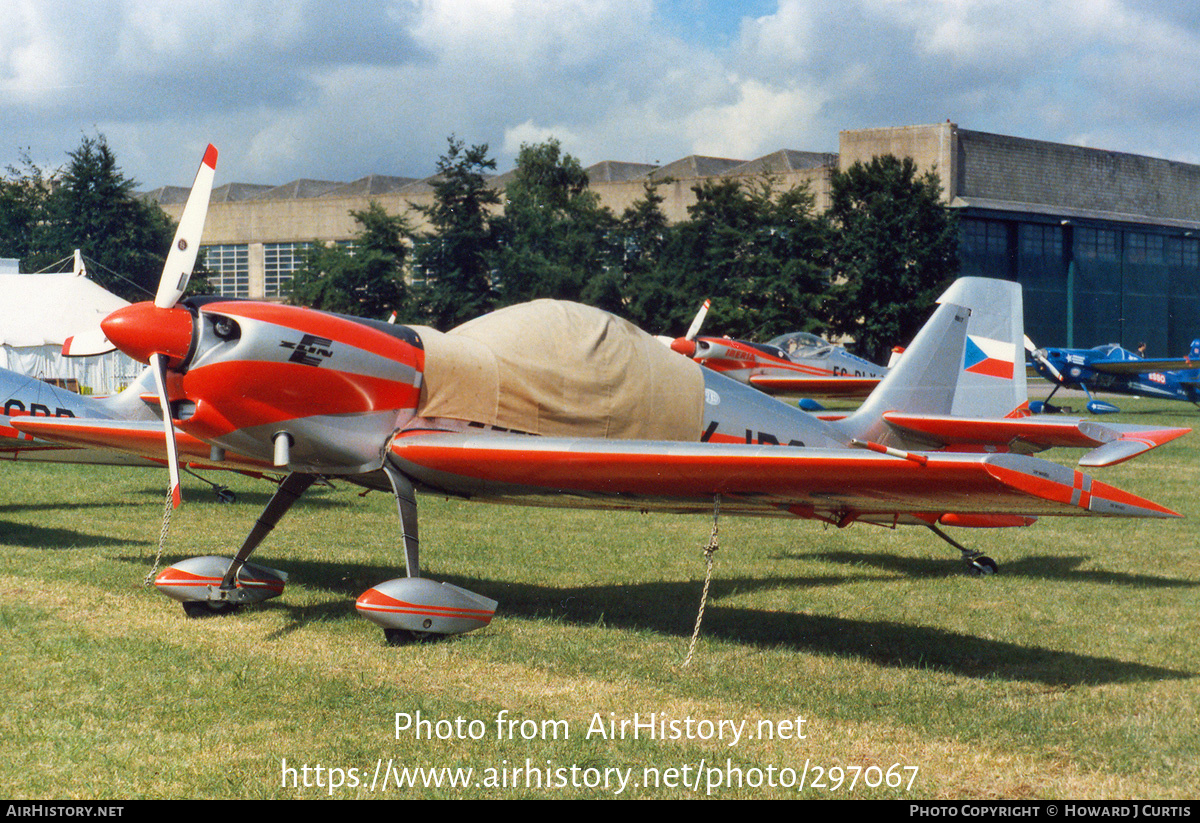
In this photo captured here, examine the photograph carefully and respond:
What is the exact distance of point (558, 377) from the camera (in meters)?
7.02

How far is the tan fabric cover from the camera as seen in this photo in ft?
22.5

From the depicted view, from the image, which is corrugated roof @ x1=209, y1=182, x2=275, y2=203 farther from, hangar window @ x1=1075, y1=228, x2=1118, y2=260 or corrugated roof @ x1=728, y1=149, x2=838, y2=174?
hangar window @ x1=1075, y1=228, x2=1118, y2=260

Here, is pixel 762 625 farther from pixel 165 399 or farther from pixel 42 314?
pixel 42 314

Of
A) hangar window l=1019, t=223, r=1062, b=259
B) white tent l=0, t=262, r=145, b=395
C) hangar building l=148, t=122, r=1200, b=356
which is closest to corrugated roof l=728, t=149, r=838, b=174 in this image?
hangar building l=148, t=122, r=1200, b=356

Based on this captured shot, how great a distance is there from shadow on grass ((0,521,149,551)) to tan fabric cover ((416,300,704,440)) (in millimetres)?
4834

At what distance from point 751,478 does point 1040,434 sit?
10.2 feet

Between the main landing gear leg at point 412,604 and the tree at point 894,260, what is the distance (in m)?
46.7

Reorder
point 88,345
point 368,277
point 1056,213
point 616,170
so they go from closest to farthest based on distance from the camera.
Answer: point 88,345 → point 368,277 → point 1056,213 → point 616,170

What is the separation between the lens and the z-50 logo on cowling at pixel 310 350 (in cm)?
645

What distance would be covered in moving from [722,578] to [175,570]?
418 centimetres

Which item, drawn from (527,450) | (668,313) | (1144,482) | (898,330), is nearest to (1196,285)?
(898,330)

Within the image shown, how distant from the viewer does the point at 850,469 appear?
536cm

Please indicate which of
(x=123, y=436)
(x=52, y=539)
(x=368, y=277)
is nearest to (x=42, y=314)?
(x=52, y=539)

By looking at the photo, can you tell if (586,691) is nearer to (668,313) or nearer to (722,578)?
(722,578)
